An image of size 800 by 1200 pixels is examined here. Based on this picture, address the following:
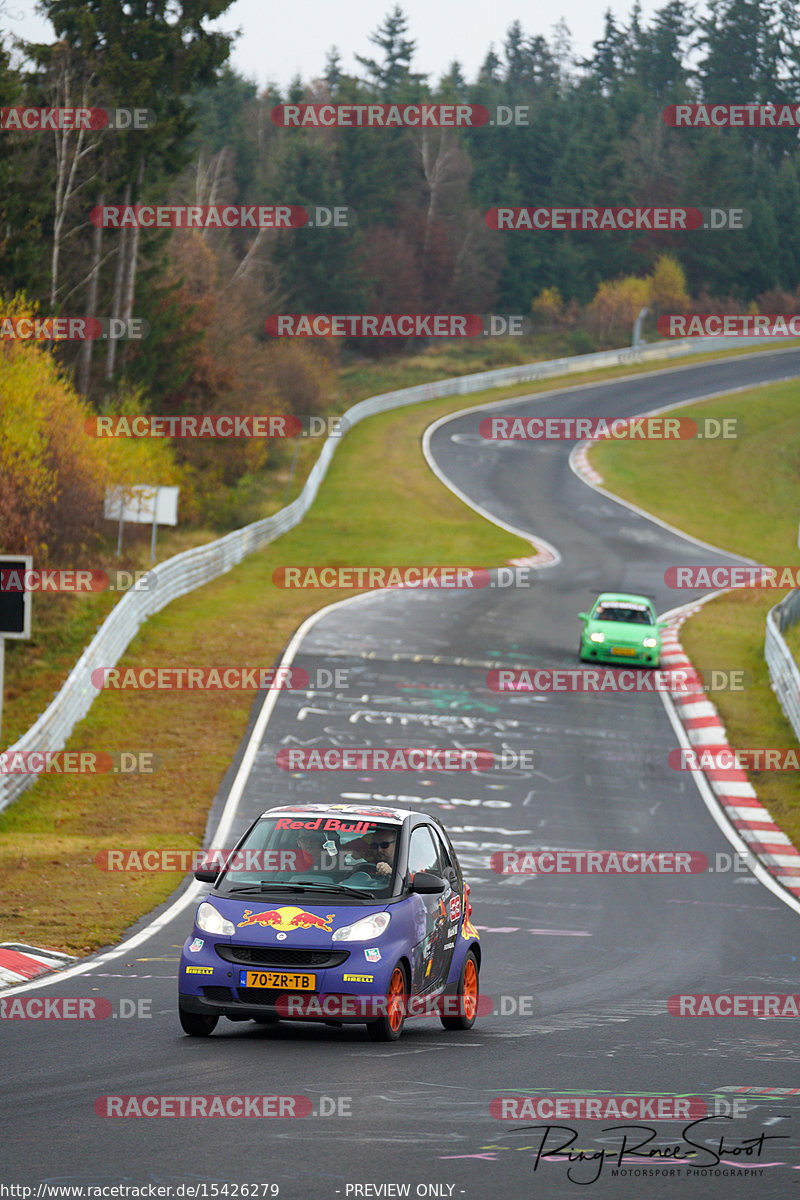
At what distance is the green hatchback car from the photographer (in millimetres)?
32406

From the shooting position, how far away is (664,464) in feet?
226

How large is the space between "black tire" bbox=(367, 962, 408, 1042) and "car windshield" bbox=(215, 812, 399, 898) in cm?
60

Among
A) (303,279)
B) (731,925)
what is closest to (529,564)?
(731,925)

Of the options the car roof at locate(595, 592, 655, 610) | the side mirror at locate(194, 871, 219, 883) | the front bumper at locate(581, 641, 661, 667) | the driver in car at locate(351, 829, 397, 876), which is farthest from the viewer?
the car roof at locate(595, 592, 655, 610)

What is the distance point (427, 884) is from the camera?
32.3 ft

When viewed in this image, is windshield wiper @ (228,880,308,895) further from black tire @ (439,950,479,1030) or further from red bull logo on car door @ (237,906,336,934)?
black tire @ (439,950,479,1030)

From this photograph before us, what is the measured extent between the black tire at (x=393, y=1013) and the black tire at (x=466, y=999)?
3.35 feet

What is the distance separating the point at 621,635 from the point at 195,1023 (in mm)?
23994

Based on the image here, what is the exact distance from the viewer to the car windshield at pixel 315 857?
9891 millimetres

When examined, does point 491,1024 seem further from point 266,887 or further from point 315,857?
point 266,887

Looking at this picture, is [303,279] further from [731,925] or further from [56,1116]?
[56,1116]

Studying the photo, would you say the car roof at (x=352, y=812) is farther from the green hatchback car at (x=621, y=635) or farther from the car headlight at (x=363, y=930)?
the green hatchback car at (x=621, y=635)

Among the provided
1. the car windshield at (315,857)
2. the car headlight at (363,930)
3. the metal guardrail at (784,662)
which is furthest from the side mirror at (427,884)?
the metal guardrail at (784,662)

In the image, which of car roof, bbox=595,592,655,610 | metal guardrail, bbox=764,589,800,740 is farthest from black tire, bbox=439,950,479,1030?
car roof, bbox=595,592,655,610
